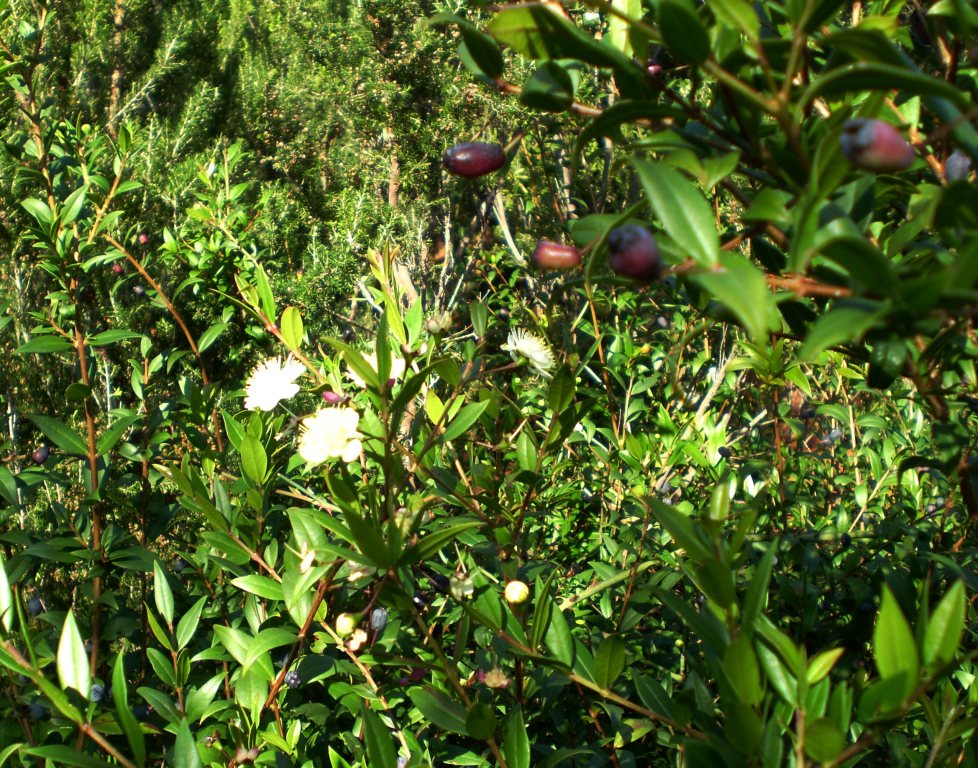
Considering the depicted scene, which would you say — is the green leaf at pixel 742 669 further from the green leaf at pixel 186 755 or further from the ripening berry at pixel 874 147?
the green leaf at pixel 186 755

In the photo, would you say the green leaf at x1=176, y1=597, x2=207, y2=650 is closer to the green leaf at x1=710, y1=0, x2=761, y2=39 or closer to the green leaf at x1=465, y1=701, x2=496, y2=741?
the green leaf at x1=465, y1=701, x2=496, y2=741

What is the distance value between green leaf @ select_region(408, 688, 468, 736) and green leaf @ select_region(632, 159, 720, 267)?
463 mm

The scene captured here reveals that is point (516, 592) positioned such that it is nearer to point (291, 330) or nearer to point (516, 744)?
point (516, 744)

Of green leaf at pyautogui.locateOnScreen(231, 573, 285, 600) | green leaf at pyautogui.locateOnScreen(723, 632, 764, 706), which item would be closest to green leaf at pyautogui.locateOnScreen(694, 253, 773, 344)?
green leaf at pyautogui.locateOnScreen(723, 632, 764, 706)

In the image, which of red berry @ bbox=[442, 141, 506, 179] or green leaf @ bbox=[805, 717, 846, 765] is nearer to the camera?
green leaf @ bbox=[805, 717, 846, 765]

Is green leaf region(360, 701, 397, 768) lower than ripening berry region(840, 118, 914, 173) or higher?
lower

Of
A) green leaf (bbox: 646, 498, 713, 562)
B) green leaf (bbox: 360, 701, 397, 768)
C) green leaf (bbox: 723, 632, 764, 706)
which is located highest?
green leaf (bbox: 646, 498, 713, 562)

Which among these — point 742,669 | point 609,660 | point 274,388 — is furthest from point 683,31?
point 274,388

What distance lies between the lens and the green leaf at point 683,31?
1.53ft

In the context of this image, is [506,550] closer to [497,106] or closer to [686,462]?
[686,462]

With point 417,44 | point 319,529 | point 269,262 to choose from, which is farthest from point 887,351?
point 417,44

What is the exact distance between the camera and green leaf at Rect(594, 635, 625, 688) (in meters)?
0.72

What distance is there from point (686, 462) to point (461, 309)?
159cm

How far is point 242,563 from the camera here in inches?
39.4
